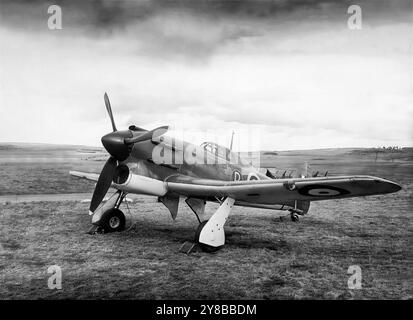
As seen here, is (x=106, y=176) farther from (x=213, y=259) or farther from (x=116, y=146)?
(x=213, y=259)

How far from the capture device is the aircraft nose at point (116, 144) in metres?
6.03

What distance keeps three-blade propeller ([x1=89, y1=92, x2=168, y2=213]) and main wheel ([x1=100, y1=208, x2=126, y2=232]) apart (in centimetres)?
85

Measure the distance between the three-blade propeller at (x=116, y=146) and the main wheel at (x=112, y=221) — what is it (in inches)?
33.3

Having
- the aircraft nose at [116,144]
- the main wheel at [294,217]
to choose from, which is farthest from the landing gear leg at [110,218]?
the main wheel at [294,217]

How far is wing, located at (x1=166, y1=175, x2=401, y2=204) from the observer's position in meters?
4.38

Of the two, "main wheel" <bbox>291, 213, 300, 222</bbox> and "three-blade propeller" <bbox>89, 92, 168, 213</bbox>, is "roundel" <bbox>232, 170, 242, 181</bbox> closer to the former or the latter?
"three-blade propeller" <bbox>89, 92, 168, 213</bbox>

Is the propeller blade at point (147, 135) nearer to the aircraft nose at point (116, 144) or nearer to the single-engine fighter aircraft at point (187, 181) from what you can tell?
the single-engine fighter aircraft at point (187, 181)

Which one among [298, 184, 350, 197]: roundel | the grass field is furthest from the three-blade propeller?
[298, 184, 350, 197]: roundel

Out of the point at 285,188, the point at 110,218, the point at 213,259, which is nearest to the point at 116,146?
the point at 110,218

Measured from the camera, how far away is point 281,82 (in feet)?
22.2

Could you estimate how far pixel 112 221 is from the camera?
24.3ft
